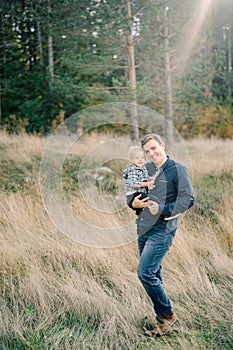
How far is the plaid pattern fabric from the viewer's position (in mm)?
3098

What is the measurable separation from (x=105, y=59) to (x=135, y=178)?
9.46 metres

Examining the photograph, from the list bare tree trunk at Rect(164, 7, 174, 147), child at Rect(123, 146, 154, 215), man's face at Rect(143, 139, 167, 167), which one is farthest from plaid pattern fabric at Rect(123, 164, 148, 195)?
bare tree trunk at Rect(164, 7, 174, 147)

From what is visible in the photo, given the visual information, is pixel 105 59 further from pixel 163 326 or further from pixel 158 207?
pixel 163 326

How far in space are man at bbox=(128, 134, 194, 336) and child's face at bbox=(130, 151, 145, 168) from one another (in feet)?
0.21

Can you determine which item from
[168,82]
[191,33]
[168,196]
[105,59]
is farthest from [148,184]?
[191,33]

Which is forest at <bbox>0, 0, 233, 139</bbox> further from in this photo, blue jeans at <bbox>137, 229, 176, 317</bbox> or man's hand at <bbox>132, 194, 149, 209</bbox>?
blue jeans at <bbox>137, 229, 176, 317</bbox>

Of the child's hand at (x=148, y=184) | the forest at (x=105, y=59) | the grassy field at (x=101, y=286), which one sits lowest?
the grassy field at (x=101, y=286)

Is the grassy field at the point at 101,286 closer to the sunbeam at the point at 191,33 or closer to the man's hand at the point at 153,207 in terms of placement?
the man's hand at the point at 153,207

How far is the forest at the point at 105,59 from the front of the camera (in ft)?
38.6

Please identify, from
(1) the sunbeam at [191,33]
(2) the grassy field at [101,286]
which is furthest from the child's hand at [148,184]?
(1) the sunbeam at [191,33]

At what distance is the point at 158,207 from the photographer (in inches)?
116

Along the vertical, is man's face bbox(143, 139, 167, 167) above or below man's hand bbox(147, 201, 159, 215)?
above

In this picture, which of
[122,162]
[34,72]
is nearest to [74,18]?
[34,72]

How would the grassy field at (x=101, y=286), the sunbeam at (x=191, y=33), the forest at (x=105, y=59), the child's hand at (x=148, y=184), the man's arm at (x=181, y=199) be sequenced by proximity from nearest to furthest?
the man's arm at (x=181, y=199)
the child's hand at (x=148, y=184)
the grassy field at (x=101, y=286)
the forest at (x=105, y=59)
the sunbeam at (x=191, y=33)
